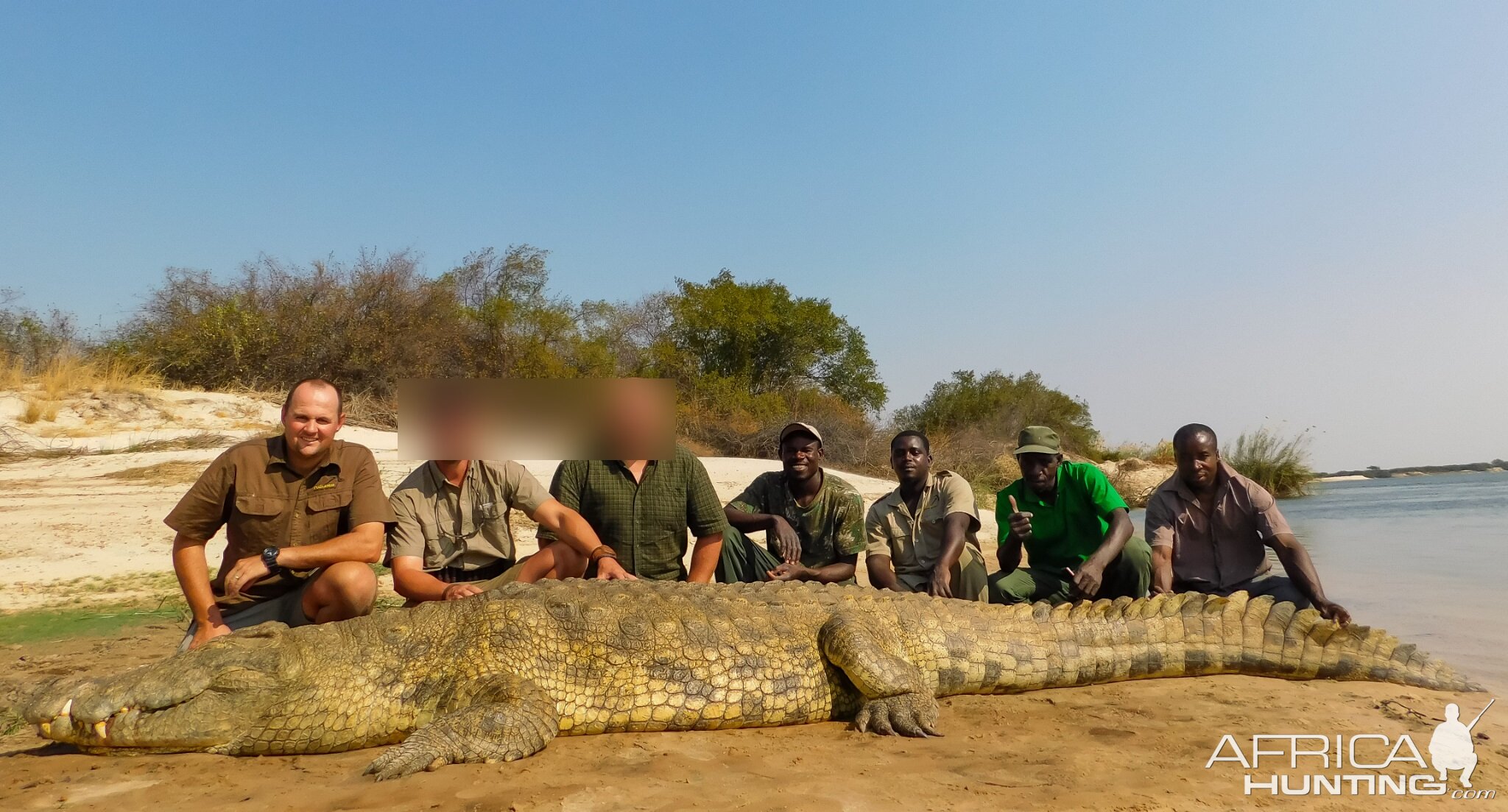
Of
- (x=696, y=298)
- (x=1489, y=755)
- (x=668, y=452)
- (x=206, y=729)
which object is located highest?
(x=696, y=298)

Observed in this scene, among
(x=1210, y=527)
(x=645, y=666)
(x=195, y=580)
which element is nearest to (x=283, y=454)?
(x=195, y=580)

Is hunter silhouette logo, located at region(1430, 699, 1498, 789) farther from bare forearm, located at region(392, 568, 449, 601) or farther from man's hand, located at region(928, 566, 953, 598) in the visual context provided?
bare forearm, located at region(392, 568, 449, 601)

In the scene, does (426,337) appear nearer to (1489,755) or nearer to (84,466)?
(84,466)

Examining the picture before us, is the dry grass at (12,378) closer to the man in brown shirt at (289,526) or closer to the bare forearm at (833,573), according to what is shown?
the man in brown shirt at (289,526)

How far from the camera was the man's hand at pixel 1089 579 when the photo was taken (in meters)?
5.88

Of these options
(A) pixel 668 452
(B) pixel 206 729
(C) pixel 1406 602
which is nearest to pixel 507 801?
(B) pixel 206 729

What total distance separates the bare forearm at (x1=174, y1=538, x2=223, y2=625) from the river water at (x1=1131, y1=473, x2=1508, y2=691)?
7.38m

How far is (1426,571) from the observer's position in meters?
10.7

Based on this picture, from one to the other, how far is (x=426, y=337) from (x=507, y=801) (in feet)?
73.2

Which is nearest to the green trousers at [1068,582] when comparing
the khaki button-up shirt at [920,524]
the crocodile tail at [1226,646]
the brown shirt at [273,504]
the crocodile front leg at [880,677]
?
the khaki button-up shirt at [920,524]

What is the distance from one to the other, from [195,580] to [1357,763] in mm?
5512

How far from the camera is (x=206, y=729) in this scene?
148 inches

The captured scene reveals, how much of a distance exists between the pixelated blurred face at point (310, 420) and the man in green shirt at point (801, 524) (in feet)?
9.04

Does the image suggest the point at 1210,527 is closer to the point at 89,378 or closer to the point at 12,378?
the point at 89,378
